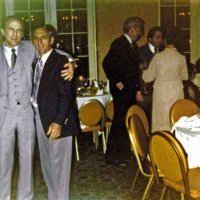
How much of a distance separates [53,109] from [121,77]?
72.3 inches

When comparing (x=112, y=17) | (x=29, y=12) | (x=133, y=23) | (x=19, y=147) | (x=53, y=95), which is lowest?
(x=19, y=147)

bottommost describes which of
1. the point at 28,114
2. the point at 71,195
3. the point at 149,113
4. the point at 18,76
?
the point at 71,195

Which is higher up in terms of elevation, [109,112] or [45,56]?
[45,56]

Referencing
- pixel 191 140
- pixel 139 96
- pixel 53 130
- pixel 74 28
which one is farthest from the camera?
pixel 74 28

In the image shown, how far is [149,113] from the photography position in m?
5.85

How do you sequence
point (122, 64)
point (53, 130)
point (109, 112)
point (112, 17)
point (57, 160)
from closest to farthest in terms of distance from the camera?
point (53, 130), point (57, 160), point (122, 64), point (109, 112), point (112, 17)

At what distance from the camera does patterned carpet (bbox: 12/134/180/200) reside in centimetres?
421

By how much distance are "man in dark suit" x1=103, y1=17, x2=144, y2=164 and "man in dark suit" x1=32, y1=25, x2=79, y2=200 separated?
1.66m

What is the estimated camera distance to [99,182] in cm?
459

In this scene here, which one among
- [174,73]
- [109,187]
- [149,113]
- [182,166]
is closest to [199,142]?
[182,166]

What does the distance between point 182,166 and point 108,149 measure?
2.37m

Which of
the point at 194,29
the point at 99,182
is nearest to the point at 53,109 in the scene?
the point at 99,182

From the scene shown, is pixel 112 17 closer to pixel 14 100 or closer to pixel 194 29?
pixel 194 29

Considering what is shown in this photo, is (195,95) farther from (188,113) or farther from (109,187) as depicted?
(109,187)
